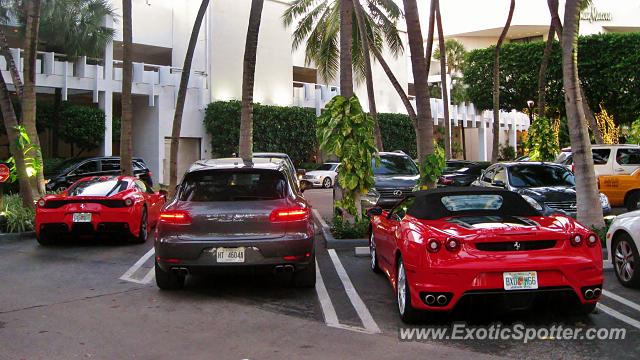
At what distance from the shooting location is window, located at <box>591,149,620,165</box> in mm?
15188

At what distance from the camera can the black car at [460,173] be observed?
20094 mm

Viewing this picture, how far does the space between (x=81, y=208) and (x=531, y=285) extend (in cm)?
774

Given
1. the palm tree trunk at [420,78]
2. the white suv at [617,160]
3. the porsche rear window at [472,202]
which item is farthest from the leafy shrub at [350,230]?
the white suv at [617,160]

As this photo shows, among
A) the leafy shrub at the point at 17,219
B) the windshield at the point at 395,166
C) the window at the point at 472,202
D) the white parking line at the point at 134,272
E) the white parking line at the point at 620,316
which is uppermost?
the windshield at the point at 395,166

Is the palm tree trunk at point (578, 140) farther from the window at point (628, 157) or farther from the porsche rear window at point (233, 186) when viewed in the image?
the window at point (628, 157)

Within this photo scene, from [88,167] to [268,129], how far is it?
38.7ft

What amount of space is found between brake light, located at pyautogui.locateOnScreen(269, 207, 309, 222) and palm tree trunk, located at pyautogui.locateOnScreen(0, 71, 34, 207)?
8.72 metres

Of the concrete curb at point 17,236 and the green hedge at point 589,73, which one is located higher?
the green hedge at point 589,73

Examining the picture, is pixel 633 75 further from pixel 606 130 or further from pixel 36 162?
pixel 36 162

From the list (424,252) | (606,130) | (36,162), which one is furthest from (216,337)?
(606,130)

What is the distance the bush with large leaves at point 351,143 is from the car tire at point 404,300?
5.24 metres

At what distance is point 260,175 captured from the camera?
23.5ft

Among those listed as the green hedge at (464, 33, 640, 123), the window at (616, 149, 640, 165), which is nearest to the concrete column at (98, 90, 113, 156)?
the window at (616, 149, 640, 165)

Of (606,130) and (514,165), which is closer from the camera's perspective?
(514,165)
